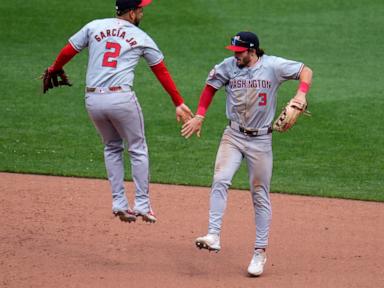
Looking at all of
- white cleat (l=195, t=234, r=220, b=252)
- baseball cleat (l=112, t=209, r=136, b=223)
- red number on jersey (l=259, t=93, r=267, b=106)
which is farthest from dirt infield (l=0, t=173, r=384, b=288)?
red number on jersey (l=259, t=93, r=267, b=106)

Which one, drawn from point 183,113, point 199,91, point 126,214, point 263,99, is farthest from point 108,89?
point 199,91

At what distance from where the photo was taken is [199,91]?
1639 centimetres

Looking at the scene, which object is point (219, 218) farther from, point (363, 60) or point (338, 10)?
point (338, 10)

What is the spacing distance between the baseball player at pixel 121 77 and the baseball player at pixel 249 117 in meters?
0.44

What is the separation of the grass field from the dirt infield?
26.2 inches

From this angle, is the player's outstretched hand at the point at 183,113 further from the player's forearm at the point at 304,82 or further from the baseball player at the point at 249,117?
the player's forearm at the point at 304,82

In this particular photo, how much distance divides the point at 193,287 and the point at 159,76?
1888 mm

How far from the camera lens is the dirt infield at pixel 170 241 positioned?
906 centimetres

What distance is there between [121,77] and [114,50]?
24 centimetres

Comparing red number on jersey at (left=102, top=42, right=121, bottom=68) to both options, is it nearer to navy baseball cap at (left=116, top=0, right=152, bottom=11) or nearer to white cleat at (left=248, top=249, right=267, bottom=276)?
navy baseball cap at (left=116, top=0, right=152, bottom=11)

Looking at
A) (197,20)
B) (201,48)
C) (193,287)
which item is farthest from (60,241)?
(197,20)

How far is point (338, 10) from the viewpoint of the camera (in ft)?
71.2

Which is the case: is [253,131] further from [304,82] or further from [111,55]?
[111,55]

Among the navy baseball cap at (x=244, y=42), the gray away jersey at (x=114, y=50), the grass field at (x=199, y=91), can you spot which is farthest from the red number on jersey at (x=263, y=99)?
the grass field at (x=199, y=91)
